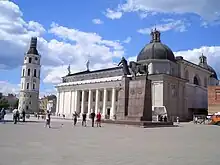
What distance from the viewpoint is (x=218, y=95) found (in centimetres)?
6750

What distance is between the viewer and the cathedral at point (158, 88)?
6944 centimetres

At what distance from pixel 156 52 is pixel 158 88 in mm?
12395

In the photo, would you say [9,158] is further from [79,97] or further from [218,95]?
[79,97]

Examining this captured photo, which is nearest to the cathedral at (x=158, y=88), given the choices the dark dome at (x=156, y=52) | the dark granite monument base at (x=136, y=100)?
the dark dome at (x=156, y=52)

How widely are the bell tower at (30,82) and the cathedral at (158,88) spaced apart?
104 feet

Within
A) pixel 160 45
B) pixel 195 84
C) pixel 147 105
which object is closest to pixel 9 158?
pixel 147 105

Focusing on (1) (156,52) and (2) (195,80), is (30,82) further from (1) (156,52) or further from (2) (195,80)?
(2) (195,80)

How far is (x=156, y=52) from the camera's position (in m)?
76.4

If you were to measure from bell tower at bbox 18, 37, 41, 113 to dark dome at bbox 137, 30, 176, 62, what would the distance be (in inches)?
2511

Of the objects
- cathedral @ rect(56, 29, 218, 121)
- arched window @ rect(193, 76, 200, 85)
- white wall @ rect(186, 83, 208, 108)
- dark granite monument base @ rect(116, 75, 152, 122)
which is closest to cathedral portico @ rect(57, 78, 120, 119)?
cathedral @ rect(56, 29, 218, 121)

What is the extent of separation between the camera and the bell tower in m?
125

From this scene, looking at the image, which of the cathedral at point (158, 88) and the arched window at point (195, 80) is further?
the arched window at point (195, 80)

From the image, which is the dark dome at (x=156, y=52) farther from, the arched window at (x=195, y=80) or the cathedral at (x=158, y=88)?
the arched window at (x=195, y=80)

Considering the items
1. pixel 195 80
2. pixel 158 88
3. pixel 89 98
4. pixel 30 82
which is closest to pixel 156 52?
pixel 158 88
